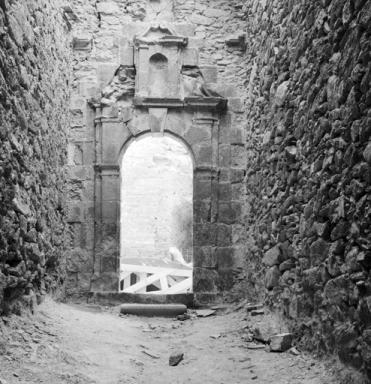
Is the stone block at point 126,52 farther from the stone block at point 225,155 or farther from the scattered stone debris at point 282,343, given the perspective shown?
the scattered stone debris at point 282,343

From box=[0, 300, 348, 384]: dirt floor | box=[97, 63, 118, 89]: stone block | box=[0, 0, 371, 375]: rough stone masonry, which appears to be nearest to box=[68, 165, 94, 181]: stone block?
box=[0, 0, 371, 375]: rough stone masonry

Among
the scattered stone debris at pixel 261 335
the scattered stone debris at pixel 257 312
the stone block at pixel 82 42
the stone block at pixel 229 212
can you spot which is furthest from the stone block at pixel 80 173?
the scattered stone debris at pixel 261 335

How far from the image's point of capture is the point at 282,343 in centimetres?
409

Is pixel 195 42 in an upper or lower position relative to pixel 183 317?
upper

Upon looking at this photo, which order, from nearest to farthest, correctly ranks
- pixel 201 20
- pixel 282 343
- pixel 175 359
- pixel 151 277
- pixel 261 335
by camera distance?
pixel 282 343, pixel 175 359, pixel 261 335, pixel 201 20, pixel 151 277

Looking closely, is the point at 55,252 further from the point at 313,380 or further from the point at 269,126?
the point at 313,380

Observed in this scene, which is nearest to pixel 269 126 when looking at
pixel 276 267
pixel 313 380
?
pixel 276 267

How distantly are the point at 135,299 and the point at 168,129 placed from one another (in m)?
2.32

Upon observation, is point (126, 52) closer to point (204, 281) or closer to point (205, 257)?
point (205, 257)

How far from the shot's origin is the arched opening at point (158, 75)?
7273 millimetres

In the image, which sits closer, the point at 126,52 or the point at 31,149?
the point at 31,149

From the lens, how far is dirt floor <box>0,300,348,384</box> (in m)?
3.49

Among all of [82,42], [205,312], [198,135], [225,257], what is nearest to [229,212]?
[225,257]

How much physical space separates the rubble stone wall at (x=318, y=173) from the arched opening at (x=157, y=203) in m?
9.09
